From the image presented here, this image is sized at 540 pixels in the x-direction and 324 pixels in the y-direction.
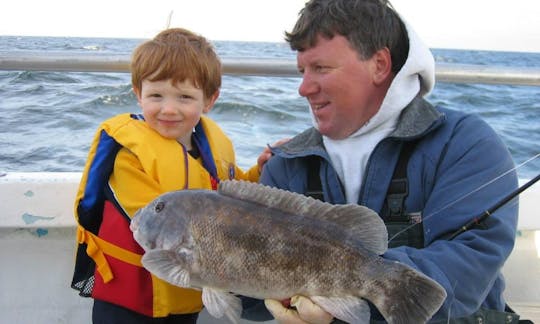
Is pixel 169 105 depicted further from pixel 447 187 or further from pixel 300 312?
pixel 447 187

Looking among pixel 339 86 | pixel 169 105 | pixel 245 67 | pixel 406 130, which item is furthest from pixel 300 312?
pixel 245 67

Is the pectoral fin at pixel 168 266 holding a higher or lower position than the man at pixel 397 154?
lower

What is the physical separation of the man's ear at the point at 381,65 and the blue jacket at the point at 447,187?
0.19 m

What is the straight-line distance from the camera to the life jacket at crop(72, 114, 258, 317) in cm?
267

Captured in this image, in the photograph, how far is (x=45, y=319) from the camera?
3.54 metres

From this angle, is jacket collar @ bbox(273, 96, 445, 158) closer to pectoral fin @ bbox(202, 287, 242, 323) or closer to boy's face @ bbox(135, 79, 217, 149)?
boy's face @ bbox(135, 79, 217, 149)

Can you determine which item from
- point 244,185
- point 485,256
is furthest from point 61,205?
point 485,256

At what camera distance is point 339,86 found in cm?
268

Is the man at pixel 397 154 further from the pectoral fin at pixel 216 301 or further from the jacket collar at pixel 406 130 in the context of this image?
the pectoral fin at pixel 216 301

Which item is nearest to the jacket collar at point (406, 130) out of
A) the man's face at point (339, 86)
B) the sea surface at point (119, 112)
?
the man's face at point (339, 86)

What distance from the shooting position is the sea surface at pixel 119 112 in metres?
5.82

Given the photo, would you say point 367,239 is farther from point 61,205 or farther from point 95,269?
point 61,205

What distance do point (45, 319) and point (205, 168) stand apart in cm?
155

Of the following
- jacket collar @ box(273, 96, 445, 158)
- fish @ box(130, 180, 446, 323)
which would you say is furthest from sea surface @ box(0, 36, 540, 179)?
fish @ box(130, 180, 446, 323)
